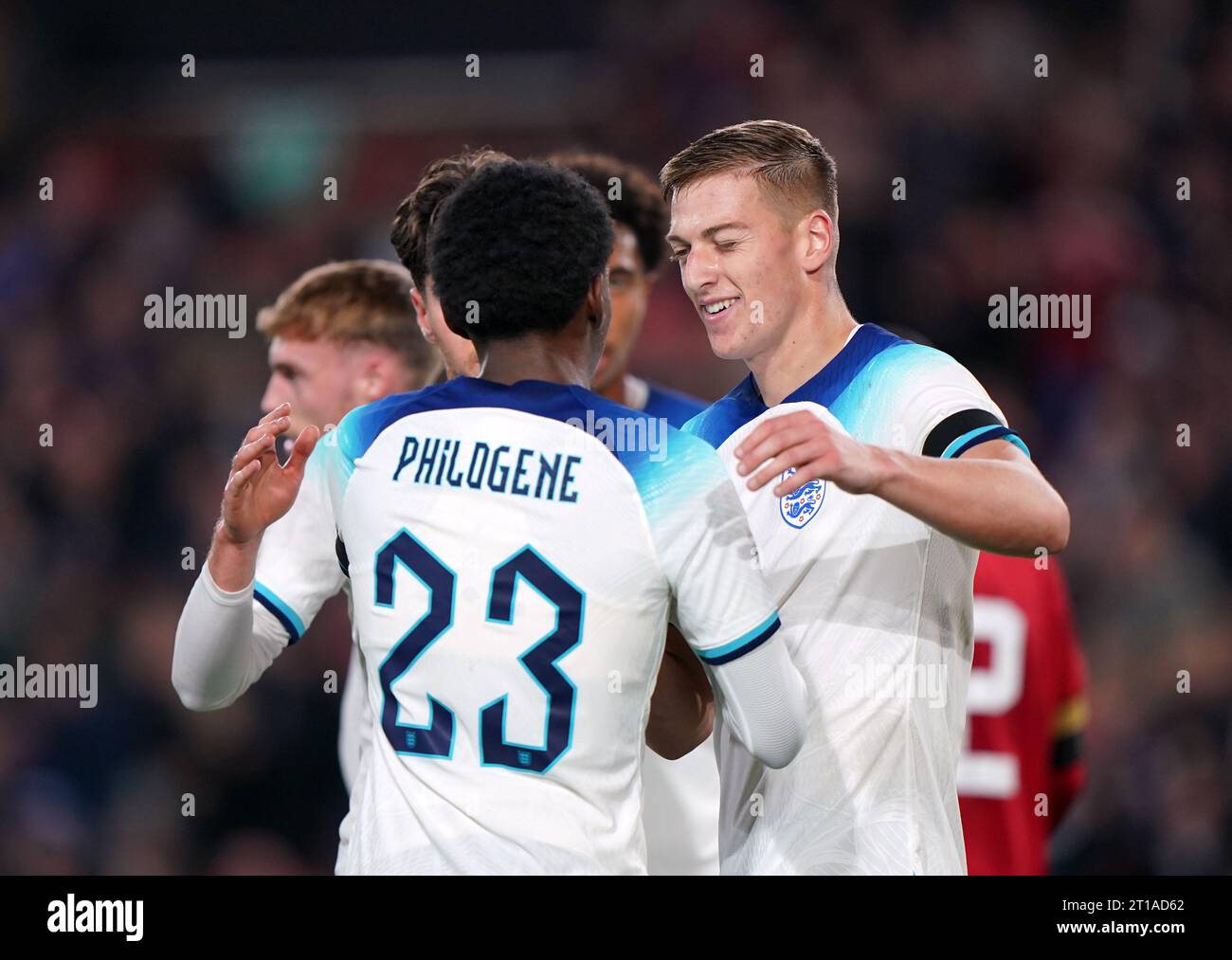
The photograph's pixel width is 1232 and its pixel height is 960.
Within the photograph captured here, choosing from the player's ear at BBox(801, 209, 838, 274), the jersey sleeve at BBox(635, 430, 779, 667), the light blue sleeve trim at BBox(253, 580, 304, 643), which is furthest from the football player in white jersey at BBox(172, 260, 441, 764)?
the jersey sleeve at BBox(635, 430, 779, 667)

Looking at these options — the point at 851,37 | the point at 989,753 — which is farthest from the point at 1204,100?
the point at 989,753

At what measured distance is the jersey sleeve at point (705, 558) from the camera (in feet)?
8.09

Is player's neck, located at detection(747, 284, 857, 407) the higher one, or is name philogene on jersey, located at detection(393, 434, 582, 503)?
player's neck, located at detection(747, 284, 857, 407)

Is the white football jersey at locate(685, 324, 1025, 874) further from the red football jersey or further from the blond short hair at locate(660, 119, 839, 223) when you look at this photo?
the red football jersey

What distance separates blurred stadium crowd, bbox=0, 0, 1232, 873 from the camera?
7410 mm

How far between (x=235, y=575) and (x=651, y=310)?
234 inches

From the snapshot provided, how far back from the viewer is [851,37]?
9398 mm

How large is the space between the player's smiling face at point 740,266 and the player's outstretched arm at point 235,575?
34.7 inches

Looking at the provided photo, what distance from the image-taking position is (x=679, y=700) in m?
2.83

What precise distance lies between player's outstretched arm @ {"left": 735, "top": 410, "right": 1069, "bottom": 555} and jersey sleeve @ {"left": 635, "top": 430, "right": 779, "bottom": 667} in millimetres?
102

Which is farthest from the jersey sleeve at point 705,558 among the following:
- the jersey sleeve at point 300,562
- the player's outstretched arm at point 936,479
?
the jersey sleeve at point 300,562

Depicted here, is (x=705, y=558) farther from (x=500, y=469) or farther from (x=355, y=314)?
(x=355, y=314)

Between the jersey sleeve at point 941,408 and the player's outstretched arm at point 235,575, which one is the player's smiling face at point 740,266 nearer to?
the jersey sleeve at point 941,408
